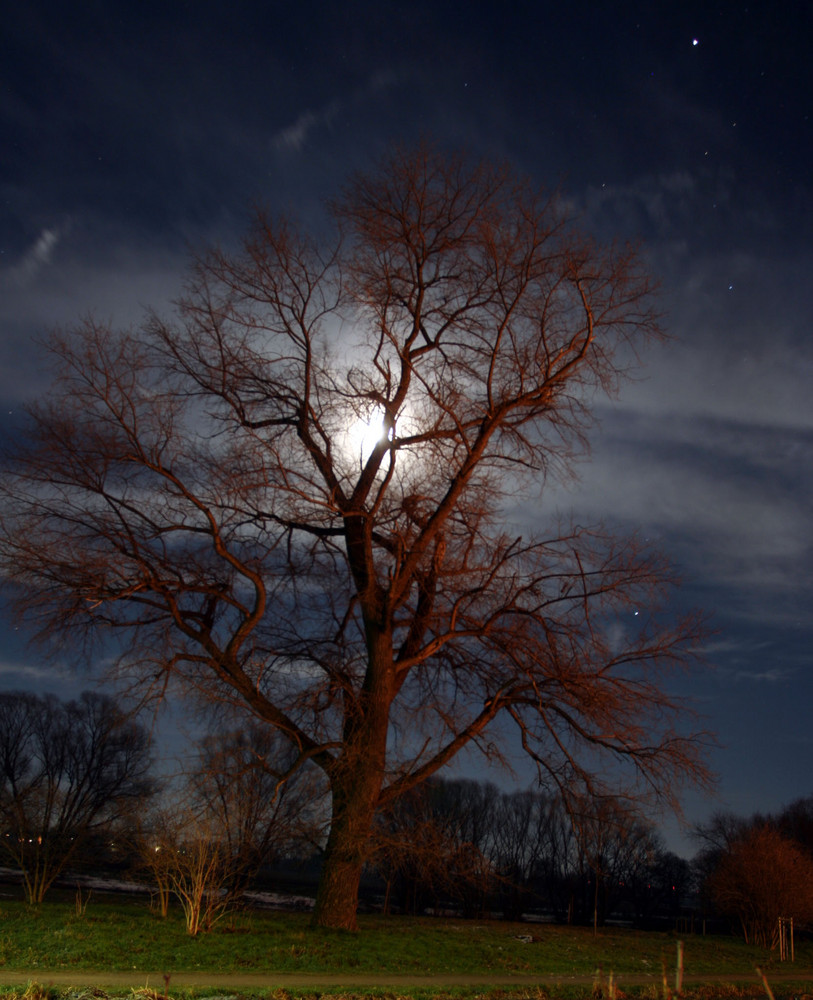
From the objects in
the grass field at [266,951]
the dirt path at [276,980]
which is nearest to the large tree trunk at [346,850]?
the grass field at [266,951]

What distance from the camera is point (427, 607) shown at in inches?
588

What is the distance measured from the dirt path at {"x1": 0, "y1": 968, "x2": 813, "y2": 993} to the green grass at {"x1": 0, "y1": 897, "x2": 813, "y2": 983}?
0.87 feet

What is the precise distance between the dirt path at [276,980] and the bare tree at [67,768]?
769 inches

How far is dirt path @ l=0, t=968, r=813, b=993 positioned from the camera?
340 inches

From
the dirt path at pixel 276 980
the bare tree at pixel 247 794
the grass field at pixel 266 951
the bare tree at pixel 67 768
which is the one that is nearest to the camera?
the dirt path at pixel 276 980

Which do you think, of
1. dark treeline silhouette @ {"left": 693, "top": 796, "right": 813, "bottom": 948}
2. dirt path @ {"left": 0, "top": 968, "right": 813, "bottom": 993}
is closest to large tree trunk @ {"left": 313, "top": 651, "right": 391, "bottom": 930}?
dirt path @ {"left": 0, "top": 968, "right": 813, "bottom": 993}

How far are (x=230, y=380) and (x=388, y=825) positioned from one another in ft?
30.8

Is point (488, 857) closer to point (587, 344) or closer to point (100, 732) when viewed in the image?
point (587, 344)

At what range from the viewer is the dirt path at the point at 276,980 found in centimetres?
863

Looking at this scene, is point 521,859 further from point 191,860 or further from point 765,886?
point 191,860

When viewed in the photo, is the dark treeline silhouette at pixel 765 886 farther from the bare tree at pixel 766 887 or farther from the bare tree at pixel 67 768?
the bare tree at pixel 67 768

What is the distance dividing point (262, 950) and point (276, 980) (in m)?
1.97

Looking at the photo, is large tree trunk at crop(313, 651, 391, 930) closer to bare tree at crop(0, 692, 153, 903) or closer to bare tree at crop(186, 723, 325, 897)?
bare tree at crop(186, 723, 325, 897)

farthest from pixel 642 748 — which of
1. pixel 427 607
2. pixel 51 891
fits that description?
pixel 51 891
